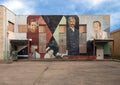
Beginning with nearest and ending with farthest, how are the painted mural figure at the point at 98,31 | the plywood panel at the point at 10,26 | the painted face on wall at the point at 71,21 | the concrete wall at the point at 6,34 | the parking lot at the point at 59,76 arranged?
1. the parking lot at the point at 59,76
2. the concrete wall at the point at 6,34
3. the plywood panel at the point at 10,26
4. the painted face on wall at the point at 71,21
5. the painted mural figure at the point at 98,31

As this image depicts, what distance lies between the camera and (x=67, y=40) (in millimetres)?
47031

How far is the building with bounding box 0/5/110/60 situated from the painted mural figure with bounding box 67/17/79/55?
362 mm

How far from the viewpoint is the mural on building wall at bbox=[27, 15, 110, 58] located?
47.0 m

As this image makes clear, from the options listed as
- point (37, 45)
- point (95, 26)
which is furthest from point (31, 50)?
point (95, 26)

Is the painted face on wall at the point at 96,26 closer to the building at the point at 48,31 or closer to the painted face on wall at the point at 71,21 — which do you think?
the building at the point at 48,31

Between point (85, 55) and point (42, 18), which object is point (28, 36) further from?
point (85, 55)

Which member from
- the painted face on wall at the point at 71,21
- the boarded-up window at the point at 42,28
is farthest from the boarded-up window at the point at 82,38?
the boarded-up window at the point at 42,28

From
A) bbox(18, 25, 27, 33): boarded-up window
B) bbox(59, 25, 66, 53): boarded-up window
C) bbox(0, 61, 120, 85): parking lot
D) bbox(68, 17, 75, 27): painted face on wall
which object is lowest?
bbox(0, 61, 120, 85): parking lot

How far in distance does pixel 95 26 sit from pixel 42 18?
869 cm

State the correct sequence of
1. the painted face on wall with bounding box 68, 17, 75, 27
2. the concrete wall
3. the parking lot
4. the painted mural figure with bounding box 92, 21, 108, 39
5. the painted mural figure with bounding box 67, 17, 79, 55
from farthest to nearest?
the painted mural figure with bounding box 92, 21, 108, 39
the painted face on wall with bounding box 68, 17, 75, 27
the painted mural figure with bounding box 67, 17, 79, 55
the concrete wall
the parking lot

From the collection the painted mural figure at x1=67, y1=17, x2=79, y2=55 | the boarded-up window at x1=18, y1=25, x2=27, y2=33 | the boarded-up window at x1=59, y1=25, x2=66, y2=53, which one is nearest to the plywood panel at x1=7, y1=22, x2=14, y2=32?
the boarded-up window at x1=18, y1=25, x2=27, y2=33

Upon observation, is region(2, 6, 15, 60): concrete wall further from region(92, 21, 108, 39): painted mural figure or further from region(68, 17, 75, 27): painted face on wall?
region(92, 21, 108, 39): painted mural figure

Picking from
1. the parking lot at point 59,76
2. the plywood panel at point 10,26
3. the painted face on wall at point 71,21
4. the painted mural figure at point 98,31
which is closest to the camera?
the parking lot at point 59,76

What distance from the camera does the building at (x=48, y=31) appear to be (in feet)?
154
